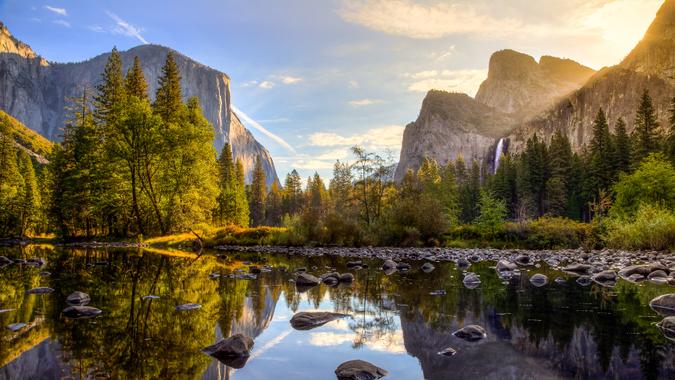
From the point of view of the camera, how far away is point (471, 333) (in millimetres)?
5492

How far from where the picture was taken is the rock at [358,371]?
394 centimetres

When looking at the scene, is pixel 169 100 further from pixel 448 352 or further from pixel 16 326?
pixel 448 352

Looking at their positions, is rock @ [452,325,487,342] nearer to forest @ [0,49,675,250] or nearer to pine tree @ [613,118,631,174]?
forest @ [0,49,675,250]

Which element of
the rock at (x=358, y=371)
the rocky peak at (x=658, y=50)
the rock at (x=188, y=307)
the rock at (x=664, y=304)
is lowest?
the rock at (x=664, y=304)

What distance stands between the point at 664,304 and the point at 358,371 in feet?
20.9

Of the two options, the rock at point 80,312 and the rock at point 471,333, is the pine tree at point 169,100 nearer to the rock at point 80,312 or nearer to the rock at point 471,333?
the rock at point 80,312

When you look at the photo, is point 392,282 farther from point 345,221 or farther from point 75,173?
point 75,173

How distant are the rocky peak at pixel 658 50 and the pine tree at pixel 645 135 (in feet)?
249

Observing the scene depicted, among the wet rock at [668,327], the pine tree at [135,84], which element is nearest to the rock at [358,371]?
the wet rock at [668,327]

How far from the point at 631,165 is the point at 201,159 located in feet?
167

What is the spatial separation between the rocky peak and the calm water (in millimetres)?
136593

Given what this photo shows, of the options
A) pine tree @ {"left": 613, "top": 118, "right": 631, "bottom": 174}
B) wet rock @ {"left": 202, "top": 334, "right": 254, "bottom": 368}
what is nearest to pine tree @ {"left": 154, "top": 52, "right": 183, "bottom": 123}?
wet rock @ {"left": 202, "top": 334, "right": 254, "bottom": 368}

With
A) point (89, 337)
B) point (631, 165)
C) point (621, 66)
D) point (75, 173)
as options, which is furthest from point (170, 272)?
point (621, 66)

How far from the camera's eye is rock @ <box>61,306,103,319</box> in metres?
6.20
